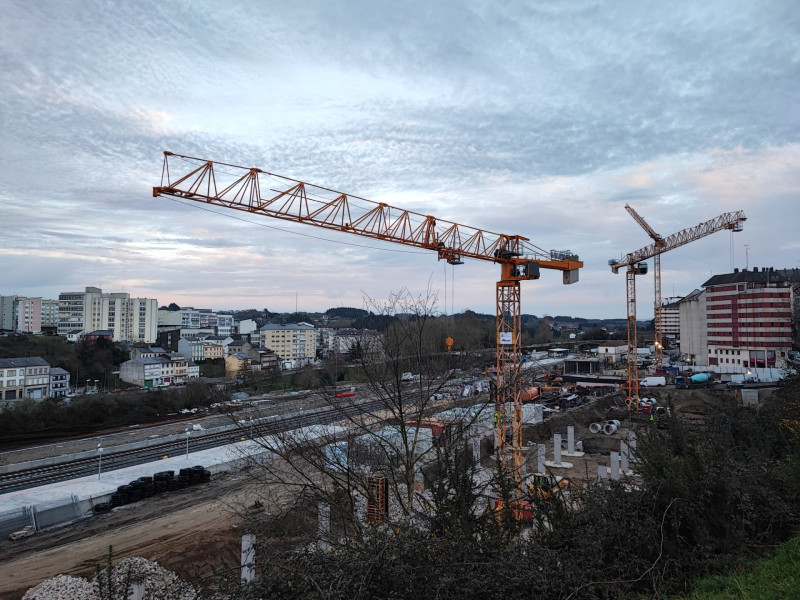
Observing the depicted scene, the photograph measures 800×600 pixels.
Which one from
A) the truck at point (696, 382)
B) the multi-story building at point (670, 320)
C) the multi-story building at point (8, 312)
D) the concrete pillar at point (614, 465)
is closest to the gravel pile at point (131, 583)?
the concrete pillar at point (614, 465)

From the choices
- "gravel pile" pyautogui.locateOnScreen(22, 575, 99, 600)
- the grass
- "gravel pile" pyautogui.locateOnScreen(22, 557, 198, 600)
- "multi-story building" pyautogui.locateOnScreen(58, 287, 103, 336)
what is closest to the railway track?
"gravel pile" pyautogui.locateOnScreen(22, 557, 198, 600)

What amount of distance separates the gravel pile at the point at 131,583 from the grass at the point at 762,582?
8.85m

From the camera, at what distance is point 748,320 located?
48.4 meters

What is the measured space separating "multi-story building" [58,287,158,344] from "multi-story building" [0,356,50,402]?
36.2 meters

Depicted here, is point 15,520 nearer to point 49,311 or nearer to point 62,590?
point 62,590

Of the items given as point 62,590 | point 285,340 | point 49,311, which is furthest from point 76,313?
point 62,590

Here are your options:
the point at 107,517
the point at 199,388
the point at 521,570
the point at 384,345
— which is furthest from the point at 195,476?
the point at 199,388

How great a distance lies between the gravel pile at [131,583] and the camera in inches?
377

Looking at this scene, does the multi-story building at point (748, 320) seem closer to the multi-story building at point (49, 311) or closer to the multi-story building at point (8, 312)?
the multi-story building at point (49, 311)

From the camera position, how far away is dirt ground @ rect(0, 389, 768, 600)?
36.9 feet

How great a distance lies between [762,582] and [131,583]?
401 inches

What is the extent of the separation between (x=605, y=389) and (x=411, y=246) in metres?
27.2

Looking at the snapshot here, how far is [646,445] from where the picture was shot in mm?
7477

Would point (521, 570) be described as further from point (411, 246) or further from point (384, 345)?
point (411, 246)
